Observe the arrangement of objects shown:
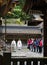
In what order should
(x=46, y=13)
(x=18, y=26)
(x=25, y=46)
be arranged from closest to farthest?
(x=46, y=13) → (x=18, y=26) → (x=25, y=46)

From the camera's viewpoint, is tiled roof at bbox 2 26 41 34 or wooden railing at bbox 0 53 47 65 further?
tiled roof at bbox 2 26 41 34

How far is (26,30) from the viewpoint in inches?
1243

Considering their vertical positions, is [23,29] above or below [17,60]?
below

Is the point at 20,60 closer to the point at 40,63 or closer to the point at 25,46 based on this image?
the point at 40,63

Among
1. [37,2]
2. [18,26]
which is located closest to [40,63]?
[37,2]

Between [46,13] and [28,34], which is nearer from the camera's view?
[46,13]

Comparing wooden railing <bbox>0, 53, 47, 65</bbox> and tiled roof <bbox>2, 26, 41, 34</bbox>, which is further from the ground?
wooden railing <bbox>0, 53, 47, 65</bbox>

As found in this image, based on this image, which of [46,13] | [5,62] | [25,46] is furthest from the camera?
[25,46]

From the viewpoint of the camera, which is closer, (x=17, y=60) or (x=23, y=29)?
(x=17, y=60)

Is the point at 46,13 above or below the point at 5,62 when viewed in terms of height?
above

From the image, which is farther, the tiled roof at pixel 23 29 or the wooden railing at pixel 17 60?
the tiled roof at pixel 23 29

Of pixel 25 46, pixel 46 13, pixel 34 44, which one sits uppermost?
pixel 46 13

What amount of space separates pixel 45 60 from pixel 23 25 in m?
26.5

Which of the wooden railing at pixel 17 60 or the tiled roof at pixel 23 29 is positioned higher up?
the wooden railing at pixel 17 60
